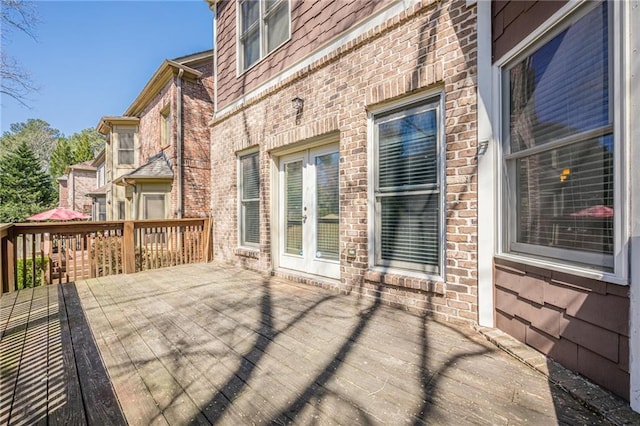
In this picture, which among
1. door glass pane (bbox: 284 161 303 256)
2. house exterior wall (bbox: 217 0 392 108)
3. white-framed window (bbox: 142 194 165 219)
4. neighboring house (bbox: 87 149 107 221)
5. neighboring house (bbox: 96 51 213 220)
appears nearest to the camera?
house exterior wall (bbox: 217 0 392 108)

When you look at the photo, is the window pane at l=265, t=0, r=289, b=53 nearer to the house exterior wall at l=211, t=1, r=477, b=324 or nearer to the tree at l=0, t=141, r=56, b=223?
the house exterior wall at l=211, t=1, r=477, b=324

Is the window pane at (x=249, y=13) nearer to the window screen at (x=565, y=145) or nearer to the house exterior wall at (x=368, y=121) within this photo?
the house exterior wall at (x=368, y=121)

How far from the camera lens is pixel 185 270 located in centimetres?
529

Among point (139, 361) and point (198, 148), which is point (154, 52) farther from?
point (139, 361)

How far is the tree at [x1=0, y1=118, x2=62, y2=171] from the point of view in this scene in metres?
36.0

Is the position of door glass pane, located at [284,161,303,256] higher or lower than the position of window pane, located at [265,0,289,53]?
lower

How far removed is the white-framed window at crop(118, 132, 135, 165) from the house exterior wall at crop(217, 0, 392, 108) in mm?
7657

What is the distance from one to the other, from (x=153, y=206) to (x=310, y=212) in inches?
261

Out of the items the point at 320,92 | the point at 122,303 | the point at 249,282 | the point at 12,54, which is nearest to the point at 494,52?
the point at 320,92

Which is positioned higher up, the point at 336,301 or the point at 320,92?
the point at 320,92

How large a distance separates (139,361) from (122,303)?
175 centimetres

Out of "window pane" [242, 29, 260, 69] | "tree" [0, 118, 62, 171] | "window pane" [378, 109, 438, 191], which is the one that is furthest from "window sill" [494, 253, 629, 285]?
"tree" [0, 118, 62, 171]

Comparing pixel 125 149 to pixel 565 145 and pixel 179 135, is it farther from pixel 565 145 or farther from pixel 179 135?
pixel 565 145

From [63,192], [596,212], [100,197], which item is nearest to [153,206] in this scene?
[596,212]
